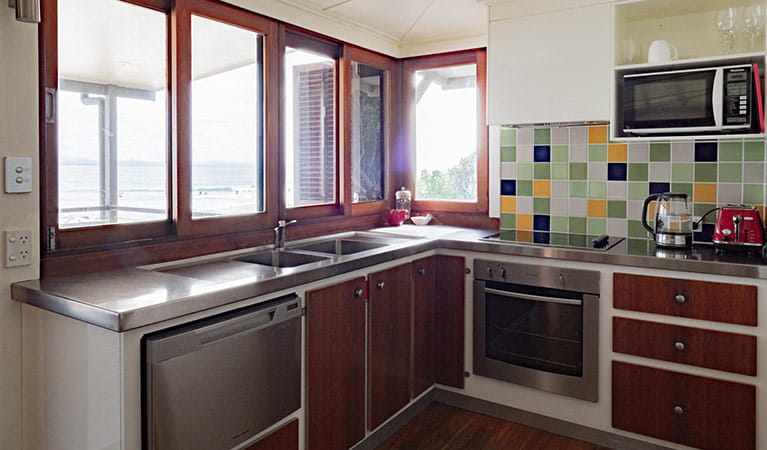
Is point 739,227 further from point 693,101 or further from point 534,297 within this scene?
point 534,297

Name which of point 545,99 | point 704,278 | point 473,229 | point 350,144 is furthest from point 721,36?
point 350,144

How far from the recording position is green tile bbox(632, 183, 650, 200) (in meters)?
3.06

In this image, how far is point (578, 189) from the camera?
3.25m

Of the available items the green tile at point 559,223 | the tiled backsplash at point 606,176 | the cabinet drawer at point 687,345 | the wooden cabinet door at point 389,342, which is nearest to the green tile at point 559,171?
the tiled backsplash at point 606,176

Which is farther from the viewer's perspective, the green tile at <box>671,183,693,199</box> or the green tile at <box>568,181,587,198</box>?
the green tile at <box>568,181,587,198</box>

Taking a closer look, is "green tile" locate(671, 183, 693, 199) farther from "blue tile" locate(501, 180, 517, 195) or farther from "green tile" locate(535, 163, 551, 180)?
"blue tile" locate(501, 180, 517, 195)

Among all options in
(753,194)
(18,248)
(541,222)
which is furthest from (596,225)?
(18,248)

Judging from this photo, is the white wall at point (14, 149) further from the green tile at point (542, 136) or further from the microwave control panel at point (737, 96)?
the microwave control panel at point (737, 96)

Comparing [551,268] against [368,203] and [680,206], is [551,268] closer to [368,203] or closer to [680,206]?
[680,206]

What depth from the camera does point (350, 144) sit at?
11.4 ft

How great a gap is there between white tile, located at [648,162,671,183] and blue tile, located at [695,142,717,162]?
0.14 m

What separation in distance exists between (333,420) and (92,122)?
1505 millimetres

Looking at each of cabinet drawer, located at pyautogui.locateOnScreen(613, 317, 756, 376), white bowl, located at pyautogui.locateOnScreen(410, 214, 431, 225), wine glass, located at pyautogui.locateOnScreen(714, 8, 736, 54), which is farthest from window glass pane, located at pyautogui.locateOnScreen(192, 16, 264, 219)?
wine glass, located at pyautogui.locateOnScreen(714, 8, 736, 54)

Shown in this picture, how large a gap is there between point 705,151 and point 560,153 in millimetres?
727
